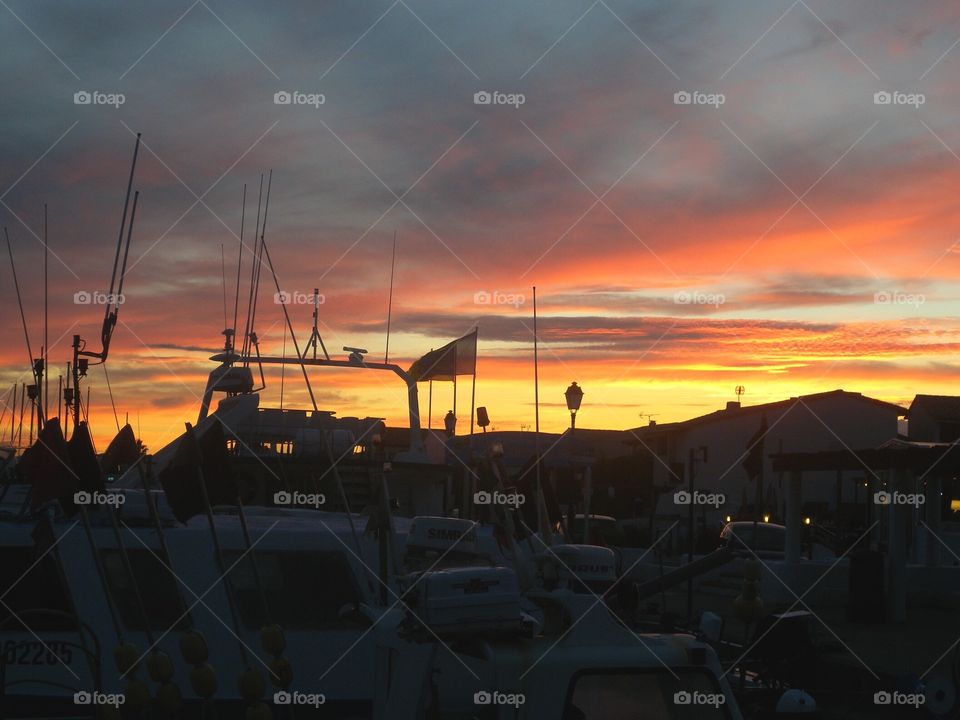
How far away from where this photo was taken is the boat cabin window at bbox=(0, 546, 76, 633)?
892 centimetres

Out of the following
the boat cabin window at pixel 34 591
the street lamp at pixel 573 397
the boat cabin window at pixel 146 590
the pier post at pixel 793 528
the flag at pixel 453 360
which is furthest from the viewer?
the pier post at pixel 793 528

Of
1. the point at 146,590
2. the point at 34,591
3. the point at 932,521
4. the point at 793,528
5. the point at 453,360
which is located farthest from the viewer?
the point at 932,521

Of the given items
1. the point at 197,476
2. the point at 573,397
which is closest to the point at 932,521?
the point at 573,397

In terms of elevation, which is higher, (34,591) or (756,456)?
(756,456)

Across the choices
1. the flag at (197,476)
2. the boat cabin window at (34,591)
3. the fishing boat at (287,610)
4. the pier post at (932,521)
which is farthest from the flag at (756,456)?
the boat cabin window at (34,591)

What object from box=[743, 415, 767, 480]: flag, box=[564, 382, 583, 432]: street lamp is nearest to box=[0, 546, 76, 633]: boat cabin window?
box=[564, 382, 583, 432]: street lamp

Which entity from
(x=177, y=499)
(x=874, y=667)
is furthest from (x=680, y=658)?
(x=874, y=667)

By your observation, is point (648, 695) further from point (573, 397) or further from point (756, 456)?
point (756, 456)

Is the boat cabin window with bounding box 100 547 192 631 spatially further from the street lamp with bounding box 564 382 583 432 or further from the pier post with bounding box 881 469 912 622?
the pier post with bounding box 881 469 912 622

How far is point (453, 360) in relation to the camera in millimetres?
16969

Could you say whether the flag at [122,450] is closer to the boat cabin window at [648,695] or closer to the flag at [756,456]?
the boat cabin window at [648,695]

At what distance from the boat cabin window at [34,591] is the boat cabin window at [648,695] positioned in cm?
528

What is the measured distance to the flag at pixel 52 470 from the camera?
8.52 meters

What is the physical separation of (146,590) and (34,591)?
0.82 meters
